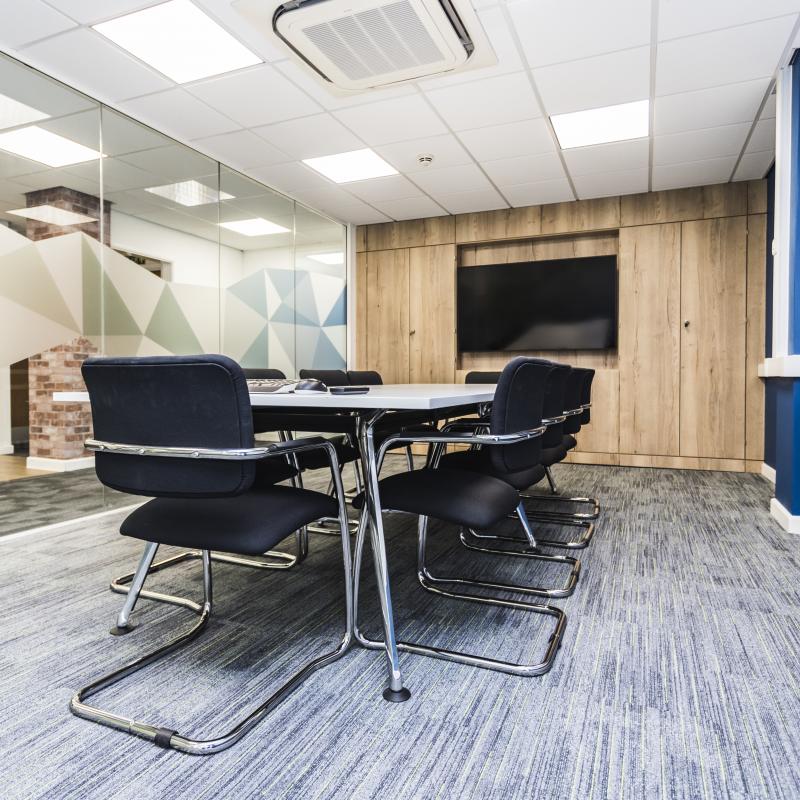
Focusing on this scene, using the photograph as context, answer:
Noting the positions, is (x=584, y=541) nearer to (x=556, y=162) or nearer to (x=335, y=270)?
(x=556, y=162)

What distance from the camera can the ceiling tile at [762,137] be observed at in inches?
154

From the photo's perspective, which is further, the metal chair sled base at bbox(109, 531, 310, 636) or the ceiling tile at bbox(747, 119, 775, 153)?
the ceiling tile at bbox(747, 119, 775, 153)

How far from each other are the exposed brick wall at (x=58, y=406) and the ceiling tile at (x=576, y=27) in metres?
2.99

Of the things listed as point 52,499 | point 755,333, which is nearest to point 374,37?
point 52,499

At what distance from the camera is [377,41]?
108 inches

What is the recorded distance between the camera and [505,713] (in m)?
1.37

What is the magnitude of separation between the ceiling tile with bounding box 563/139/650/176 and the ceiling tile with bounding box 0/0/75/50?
134 inches

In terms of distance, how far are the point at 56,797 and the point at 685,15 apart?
372 centimetres

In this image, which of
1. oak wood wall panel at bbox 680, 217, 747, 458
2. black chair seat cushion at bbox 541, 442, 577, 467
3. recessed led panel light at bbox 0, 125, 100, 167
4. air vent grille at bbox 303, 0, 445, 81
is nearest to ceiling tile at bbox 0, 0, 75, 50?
recessed led panel light at bbox 0, 125, 100, 167

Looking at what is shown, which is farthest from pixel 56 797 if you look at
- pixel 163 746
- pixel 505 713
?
pixel 505 713

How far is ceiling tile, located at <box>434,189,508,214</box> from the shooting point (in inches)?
216

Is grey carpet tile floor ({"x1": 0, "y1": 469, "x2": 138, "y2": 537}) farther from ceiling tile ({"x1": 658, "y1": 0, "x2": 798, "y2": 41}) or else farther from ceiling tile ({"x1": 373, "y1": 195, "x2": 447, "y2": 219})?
ceiling tile ({"x1": 658, "y1": 0, "x2": 798, "y2": 41})

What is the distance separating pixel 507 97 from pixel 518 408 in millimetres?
2717

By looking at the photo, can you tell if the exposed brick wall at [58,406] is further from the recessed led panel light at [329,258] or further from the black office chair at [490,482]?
the recessed led panel light at [329,258]
